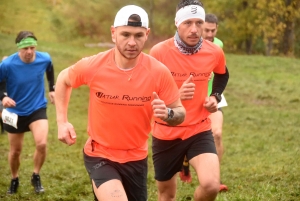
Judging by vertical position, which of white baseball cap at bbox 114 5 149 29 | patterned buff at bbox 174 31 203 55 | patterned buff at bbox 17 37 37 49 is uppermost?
patterned buff at bbox 17 37 37 49

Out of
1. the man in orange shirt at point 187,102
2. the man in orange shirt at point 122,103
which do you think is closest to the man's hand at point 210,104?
the man in orange shirt at point 187,102

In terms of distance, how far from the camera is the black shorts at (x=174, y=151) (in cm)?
581

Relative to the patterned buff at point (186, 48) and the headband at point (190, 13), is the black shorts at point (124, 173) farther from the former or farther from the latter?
the headband at point (190, 13)

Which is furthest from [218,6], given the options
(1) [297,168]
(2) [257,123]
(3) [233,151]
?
(1) [297,168]

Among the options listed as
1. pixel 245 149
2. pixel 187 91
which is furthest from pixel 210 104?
pixel 245 149

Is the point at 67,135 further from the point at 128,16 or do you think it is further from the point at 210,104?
the point at 210,104

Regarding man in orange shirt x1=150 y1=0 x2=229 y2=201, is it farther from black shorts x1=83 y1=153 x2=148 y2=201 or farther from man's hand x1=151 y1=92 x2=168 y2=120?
man's hand x1=151 y1=92 x2=168 y2=120

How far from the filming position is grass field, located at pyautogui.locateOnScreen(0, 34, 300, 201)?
8031mm

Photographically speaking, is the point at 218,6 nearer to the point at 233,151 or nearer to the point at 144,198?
the point at 233,151

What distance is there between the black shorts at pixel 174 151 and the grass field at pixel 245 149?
1.15 m

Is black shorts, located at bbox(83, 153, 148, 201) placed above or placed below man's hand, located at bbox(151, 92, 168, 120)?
below

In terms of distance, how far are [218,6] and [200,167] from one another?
130 ft

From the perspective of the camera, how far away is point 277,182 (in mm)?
8258

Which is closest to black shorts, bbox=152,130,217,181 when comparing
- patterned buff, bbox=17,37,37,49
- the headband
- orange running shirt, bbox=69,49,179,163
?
orange running shirt, bbox=69,49,179,163
